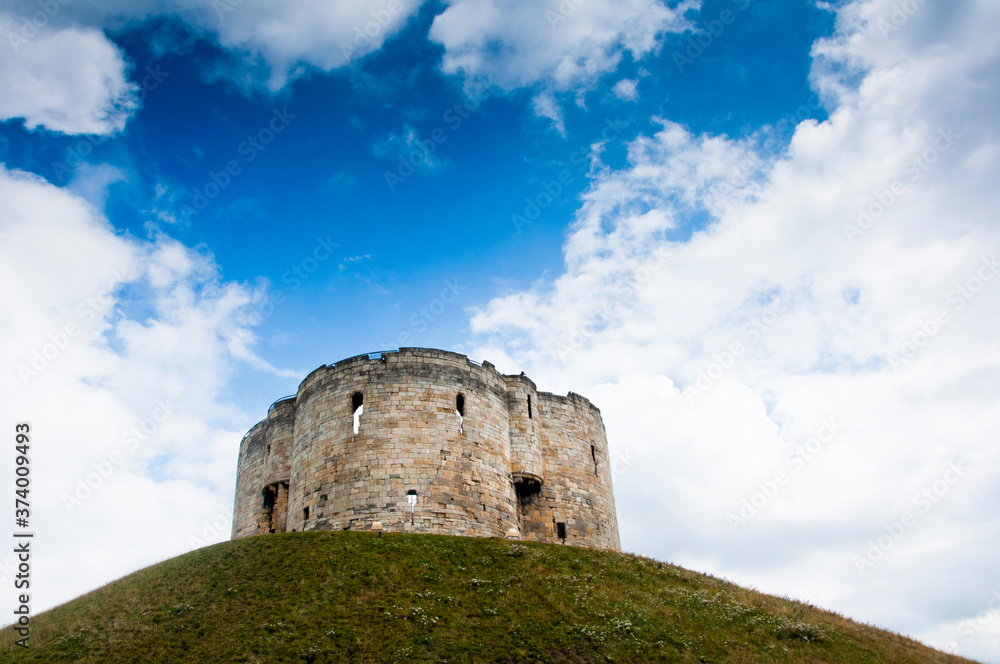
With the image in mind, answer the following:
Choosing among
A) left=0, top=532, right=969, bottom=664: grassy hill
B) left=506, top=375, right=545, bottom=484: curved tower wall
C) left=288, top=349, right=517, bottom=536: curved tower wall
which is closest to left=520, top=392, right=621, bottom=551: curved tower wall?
left=506, top=375, right=545, bottom=484: curved tower wall

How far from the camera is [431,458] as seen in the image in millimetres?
30125

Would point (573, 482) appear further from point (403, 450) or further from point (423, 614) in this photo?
point (423, 614)

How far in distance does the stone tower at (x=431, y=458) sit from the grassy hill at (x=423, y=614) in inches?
113

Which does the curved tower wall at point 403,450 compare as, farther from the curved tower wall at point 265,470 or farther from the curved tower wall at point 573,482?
the curved tower wall at point 265,470

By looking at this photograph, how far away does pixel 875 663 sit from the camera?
65.8 ft

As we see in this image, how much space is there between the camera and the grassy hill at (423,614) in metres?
19.1

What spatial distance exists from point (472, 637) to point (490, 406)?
1482 cm

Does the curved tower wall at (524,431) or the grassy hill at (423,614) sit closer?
the grassy hill at (423,614)

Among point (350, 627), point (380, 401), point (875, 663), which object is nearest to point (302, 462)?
point (380, 401)

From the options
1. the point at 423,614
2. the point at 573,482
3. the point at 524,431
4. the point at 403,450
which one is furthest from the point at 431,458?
the point at 423,614

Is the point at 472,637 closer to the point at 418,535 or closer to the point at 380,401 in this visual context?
the point at 418,535

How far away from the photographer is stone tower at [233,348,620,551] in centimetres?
2942

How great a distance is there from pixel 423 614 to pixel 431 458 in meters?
9.90

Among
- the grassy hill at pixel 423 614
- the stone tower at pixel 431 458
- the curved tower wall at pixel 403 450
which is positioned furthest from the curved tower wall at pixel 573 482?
the grassy hill at pixel 423 614
